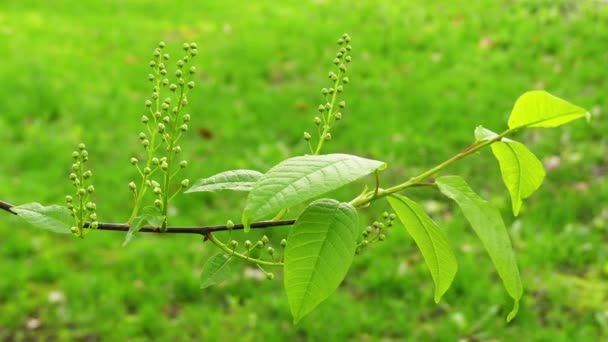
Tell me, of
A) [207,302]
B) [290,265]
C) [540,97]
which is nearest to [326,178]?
[290,265]

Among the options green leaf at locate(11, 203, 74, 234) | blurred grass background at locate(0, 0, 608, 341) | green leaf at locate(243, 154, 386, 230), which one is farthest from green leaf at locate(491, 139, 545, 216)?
blurred grass background at locate(0, 0, 608, 341)

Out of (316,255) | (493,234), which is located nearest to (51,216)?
(316,255)

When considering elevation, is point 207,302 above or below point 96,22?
below

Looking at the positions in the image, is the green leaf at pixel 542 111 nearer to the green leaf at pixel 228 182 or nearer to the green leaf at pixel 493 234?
the green leaf at pixel 493 234

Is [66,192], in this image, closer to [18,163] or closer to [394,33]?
[18,163]

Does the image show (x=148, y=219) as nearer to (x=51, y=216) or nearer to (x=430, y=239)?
(x=51, y=216)

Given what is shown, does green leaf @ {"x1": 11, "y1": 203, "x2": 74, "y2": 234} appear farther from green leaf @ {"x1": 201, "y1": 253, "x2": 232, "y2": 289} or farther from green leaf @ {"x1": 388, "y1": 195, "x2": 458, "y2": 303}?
green leaf @ {"x1": 388, "y1": 195, "x2": 458, "y2": 303}
